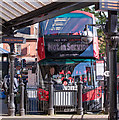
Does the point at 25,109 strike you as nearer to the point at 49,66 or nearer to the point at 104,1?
the point at 49,66

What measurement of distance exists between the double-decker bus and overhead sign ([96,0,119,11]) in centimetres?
738

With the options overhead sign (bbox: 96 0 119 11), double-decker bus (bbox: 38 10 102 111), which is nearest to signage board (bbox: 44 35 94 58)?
double-decker bus (bbox: 38 10 102 111)

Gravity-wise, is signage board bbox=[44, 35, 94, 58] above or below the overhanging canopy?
below

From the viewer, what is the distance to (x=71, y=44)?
15109mm

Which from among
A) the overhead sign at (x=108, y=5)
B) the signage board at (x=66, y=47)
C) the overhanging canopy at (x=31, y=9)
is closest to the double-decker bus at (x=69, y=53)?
the signage board at (x=66, y=47)

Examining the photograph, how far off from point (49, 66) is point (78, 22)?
250cm

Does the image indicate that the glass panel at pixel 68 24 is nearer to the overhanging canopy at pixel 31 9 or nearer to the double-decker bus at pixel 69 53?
the double-decker bus at pixel 69 53

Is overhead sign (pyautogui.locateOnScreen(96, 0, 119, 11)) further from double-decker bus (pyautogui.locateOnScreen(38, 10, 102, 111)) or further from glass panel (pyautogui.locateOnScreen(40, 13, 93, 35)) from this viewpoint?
glass panel (pyautogui.locateOnScreen(40, 13, 93, 35))

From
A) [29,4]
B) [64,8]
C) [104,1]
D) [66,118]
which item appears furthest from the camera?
[66,118]

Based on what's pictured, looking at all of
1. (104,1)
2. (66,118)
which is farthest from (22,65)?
(104,1)

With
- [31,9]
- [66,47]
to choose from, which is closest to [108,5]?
[31,9]

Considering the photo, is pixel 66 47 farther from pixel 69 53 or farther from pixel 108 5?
pixel 108 5

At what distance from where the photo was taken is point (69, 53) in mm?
15195

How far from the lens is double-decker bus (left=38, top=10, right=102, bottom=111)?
15031 millimetres
